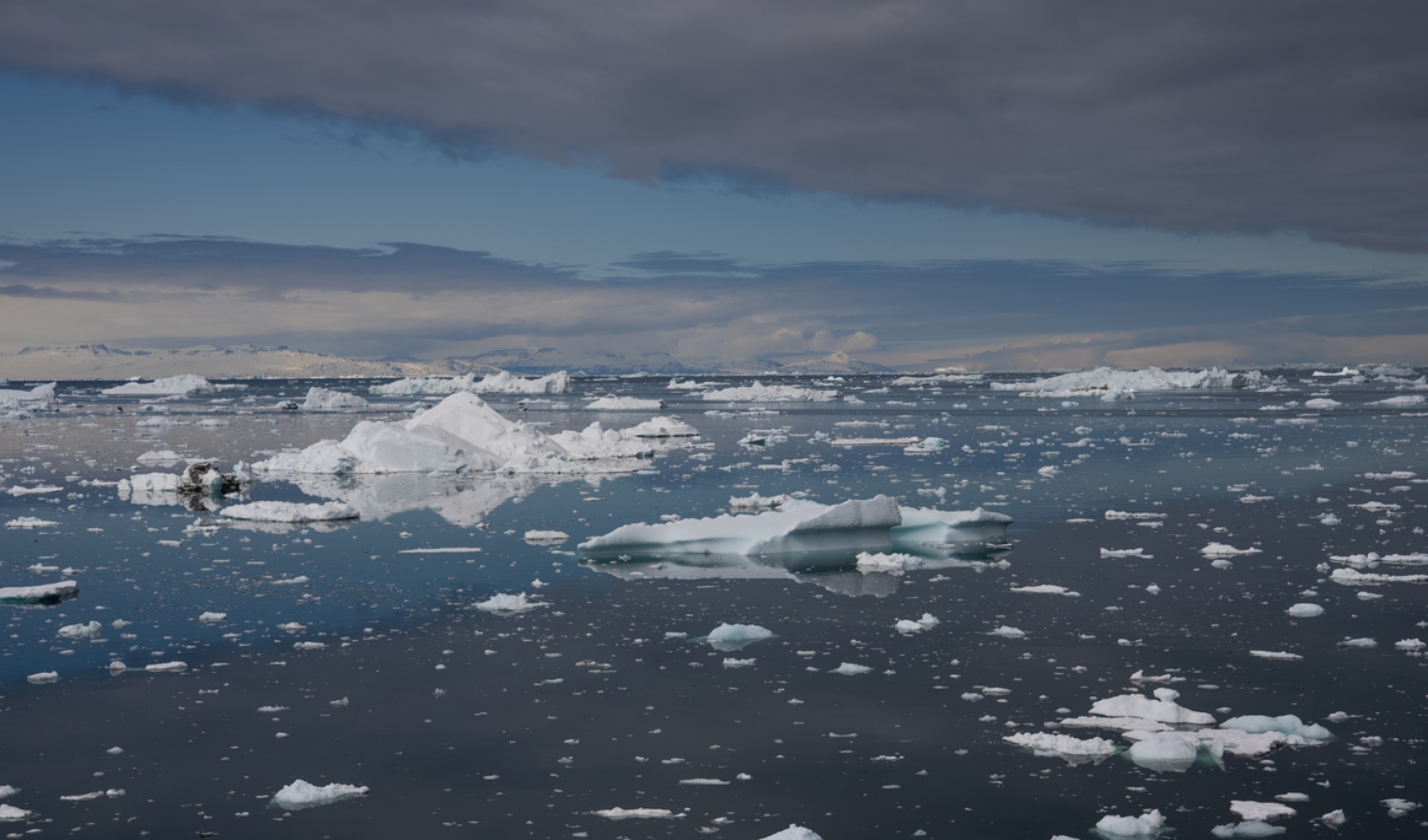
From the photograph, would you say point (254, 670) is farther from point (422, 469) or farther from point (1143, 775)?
point (422, 469)

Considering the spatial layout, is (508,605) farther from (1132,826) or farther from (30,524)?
(30,524)

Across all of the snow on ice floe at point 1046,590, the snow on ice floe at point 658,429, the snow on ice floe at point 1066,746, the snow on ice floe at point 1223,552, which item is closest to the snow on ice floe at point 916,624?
the snow on ice floe at point 1046,590

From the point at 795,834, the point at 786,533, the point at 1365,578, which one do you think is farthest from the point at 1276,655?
the point at 786,533

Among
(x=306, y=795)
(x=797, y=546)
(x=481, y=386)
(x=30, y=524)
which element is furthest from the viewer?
(x=481, y=386)

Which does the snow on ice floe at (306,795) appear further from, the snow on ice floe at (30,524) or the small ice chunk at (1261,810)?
the snow on ice floe at (30,524)

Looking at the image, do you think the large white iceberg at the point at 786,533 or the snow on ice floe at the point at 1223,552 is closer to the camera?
the snow on ice floe at the point at 1223,552

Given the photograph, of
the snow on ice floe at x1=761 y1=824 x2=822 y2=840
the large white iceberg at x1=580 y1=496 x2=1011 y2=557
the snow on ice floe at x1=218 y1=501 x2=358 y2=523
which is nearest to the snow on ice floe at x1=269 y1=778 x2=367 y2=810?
the snow on ice floe at x1=761 y1=824 x2=822 y2=840
